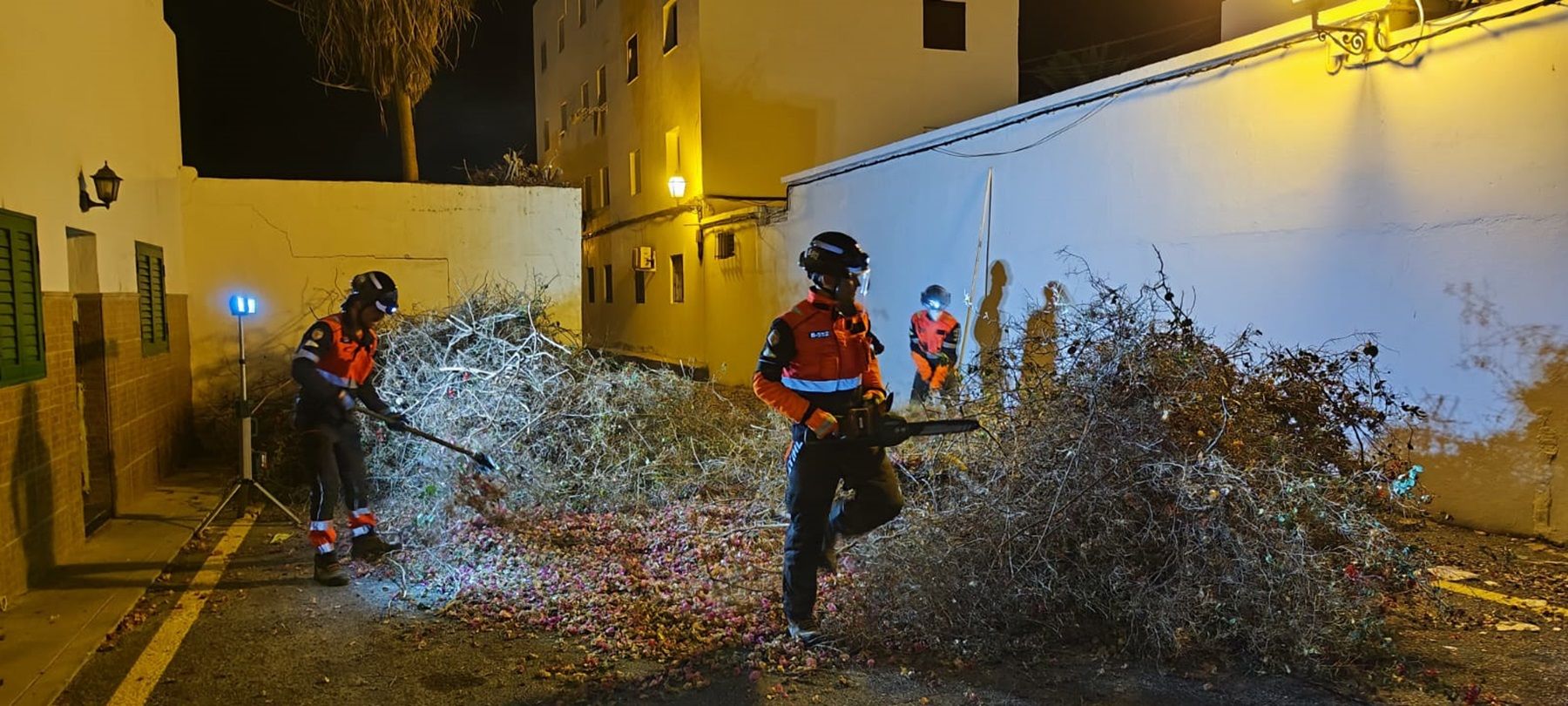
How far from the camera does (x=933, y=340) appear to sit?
29.5 feet

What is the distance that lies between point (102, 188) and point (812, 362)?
18.8ft

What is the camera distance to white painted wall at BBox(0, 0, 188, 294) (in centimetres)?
533

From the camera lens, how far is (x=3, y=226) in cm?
498

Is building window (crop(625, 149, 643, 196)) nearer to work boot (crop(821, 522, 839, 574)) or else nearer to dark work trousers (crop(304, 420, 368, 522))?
dark work trousers (crop(304, 420, 368, 522))

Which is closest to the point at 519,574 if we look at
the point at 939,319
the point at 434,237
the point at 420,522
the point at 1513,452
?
the point at 420,522

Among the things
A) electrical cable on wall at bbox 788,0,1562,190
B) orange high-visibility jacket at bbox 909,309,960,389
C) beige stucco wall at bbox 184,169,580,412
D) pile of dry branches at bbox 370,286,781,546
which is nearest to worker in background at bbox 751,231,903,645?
pile of dry branches at bbox 370,286,781,546

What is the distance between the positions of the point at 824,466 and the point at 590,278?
23155 millimetres

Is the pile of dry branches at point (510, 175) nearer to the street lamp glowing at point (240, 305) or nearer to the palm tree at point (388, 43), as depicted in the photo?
the palm tree at point (388, 43)

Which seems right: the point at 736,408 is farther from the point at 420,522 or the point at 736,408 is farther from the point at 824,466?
the point at 824,466

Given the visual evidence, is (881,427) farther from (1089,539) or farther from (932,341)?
(932,341)

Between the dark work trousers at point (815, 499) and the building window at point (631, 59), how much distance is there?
18025 millimetres

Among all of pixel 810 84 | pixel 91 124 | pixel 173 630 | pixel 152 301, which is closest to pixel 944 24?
pixel 810 84

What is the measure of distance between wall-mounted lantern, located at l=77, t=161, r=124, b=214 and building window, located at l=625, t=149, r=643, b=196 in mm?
14523

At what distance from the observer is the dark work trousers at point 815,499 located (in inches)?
170
